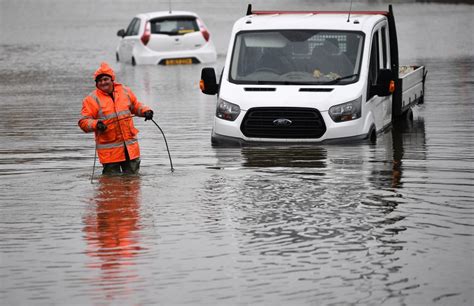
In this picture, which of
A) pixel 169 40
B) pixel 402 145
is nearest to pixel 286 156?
pixel 402 145

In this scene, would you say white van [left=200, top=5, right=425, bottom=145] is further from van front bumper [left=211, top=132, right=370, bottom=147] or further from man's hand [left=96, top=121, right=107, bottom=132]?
man's hand [left=96, top=121, right=107, bottom=132]

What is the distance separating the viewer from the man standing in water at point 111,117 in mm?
14242

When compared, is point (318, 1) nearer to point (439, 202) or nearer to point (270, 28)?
point (270, 28)

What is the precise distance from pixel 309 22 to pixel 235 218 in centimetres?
665

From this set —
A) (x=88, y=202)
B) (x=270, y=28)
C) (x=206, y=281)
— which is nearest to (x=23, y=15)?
(x=270, y=28)

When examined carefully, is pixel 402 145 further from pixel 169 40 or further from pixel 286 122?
pixel 169 40

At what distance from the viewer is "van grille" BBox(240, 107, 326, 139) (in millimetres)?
17141

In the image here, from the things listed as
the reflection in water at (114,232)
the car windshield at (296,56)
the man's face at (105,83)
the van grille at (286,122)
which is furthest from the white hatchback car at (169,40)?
the man's face at (105,83)

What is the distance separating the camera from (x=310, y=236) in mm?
11195

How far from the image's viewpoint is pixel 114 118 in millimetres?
14352

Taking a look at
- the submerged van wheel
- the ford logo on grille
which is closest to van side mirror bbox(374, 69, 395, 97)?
the submerged van wheel

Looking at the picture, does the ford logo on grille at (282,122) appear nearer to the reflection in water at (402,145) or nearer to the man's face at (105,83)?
the reflection in water at (402,145)

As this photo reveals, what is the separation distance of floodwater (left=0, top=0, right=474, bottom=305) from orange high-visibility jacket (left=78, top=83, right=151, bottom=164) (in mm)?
333

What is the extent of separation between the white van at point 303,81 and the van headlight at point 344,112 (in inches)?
0.5
